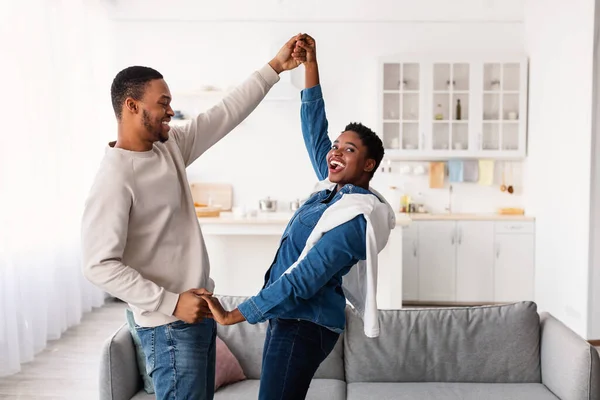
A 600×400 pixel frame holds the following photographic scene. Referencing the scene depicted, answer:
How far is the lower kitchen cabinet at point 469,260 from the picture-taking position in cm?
593

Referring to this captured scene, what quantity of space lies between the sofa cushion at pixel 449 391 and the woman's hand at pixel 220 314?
1.10m

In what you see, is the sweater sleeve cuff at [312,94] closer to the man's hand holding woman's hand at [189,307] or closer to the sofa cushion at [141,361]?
the man's hand holding woman's hand at [189,307]

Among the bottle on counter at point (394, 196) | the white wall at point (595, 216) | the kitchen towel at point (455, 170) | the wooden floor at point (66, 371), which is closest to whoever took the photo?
the wooden floor at point (66, 371)

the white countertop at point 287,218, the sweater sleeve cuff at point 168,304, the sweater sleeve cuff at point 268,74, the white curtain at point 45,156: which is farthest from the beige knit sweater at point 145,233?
the white countertop at point 287,218

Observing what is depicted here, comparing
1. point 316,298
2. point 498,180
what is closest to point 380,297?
point 498,180

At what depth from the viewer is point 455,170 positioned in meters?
6.28

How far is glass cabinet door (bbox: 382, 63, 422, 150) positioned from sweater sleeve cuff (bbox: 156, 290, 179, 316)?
471 centimetres

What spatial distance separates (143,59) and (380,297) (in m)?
3.57

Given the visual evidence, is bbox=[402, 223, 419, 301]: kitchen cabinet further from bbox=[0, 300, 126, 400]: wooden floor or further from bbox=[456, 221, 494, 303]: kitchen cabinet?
bbox=[0, 300, 126, 400]: wooden floor

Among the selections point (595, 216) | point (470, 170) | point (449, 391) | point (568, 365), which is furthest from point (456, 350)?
point (470, 170)

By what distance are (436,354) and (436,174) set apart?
148 inches

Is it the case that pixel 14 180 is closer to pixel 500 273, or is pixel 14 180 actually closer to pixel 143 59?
pixel 143 59

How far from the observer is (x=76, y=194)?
5.38 m

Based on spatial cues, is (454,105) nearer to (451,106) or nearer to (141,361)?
(451,106)
